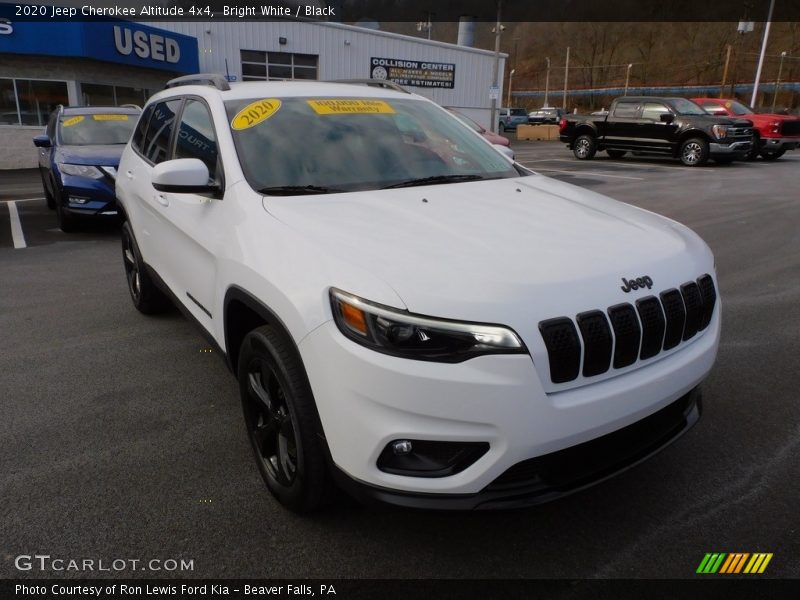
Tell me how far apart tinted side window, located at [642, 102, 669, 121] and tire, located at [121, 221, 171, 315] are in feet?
55.6

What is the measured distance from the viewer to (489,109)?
3438 cm

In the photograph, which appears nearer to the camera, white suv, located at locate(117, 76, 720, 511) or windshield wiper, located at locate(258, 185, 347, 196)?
white suv, located at locate(117, 76, 720, 511)

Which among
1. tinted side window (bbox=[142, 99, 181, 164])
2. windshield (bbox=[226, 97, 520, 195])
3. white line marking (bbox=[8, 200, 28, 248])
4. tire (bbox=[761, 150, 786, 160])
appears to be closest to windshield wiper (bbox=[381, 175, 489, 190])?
windshield (bbox=[226, 97, 520, 195])

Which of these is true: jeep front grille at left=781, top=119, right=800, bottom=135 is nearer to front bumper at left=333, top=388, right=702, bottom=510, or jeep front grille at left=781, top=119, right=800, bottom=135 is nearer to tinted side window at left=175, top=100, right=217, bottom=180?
tinted side window at left=175, top=100, right=217, bottom=180

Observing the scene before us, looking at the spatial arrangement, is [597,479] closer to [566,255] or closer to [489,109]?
[566,255]

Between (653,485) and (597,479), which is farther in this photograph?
(653,485)

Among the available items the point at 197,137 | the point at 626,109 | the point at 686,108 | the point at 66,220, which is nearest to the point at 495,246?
the point at 197,137

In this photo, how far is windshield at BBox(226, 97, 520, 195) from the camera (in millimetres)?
2936

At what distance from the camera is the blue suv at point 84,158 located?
8000mm

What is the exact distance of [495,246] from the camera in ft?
7.38

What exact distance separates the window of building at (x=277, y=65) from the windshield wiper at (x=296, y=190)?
2444 centimetres

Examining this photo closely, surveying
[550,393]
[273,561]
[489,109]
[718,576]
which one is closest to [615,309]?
[550,393]

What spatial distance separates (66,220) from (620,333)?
8292 mm

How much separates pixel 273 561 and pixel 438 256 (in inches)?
51.1
